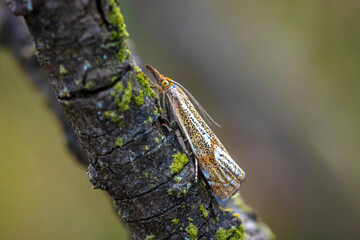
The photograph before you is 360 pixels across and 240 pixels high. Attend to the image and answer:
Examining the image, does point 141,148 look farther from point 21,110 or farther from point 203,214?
point 21,110

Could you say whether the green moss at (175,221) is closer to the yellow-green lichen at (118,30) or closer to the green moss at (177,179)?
the green moss at (177,179)

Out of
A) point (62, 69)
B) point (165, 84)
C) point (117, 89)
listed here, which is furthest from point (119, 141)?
point (165, 84)

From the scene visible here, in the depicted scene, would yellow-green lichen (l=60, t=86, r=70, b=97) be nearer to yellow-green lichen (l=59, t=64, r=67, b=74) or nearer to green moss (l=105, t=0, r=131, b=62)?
yellow-green lichen (l=59, t=64, r=67, b=74)

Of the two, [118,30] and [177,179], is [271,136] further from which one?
[118,30]

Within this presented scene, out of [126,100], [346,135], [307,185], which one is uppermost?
[126,100]

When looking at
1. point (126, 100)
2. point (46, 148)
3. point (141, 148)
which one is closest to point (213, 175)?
point (141, 148)

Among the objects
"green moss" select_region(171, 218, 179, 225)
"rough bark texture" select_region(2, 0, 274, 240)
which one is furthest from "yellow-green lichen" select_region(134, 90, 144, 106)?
"green moss" select_region(171, 218, 179, 225)
